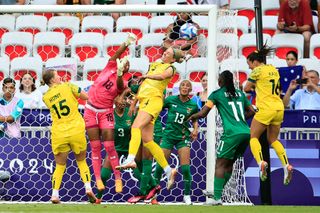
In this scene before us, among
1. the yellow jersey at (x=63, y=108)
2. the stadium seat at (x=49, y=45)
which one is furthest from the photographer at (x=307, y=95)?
the stadium seat at (x=49, y=45)

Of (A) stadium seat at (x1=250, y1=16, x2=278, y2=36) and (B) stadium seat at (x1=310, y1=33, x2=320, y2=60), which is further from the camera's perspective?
(A) stadium seat at (x1=250, y1=16, x2=278, y2=36)

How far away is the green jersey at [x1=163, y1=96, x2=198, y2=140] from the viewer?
55.1ft

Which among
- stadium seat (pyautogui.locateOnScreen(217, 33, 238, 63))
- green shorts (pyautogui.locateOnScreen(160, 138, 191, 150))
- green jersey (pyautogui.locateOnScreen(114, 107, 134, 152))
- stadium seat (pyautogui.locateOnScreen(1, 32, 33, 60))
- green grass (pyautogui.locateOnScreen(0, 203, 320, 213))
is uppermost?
stadium seat (pyautogui.locateOnScreen(1, 32, 33, 60))

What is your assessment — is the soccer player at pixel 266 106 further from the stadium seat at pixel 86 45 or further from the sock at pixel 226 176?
the stadium seat at pixel 86 45

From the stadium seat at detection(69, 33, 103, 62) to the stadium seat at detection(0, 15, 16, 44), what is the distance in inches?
50.8

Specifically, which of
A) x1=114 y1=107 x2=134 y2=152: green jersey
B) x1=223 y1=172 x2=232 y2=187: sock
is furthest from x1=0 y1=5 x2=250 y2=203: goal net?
x1=223 y1=172 x2=232 y2=187: sock

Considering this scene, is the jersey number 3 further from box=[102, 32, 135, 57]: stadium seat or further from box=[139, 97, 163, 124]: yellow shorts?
box=[102, 32, 135, 57]: stadium seat

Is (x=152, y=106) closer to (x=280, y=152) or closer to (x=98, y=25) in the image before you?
(x=280, y=152)

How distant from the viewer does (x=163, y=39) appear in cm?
1830

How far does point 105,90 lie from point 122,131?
1.07 meters

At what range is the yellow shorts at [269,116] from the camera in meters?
15.7

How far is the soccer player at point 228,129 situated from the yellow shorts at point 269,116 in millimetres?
238

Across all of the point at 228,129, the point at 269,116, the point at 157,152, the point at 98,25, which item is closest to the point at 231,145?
the point at 228,129

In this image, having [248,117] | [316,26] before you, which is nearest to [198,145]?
[248,117]
